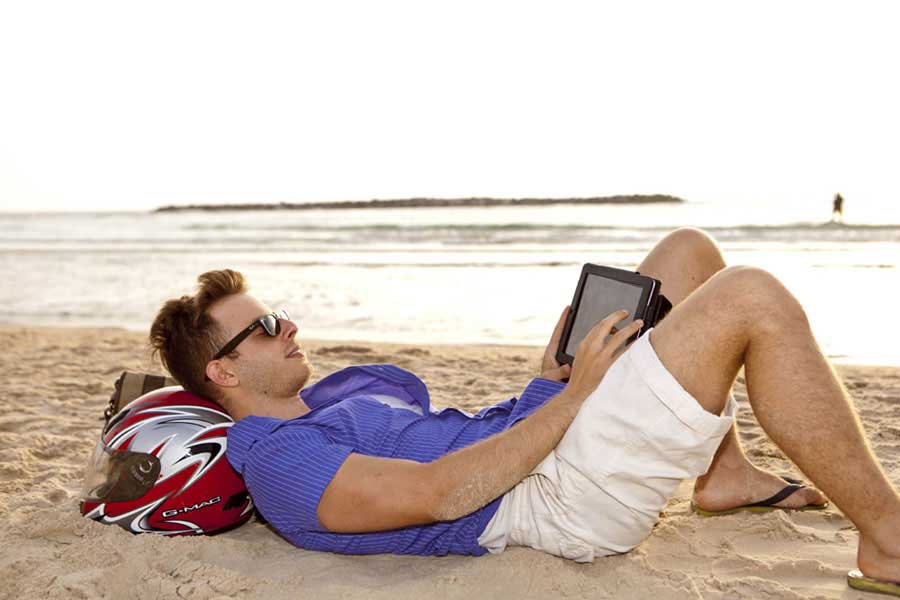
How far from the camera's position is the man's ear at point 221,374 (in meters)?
3.09

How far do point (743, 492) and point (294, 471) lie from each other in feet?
6.20

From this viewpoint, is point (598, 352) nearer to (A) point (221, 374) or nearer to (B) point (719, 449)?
(B) point (719, 449)

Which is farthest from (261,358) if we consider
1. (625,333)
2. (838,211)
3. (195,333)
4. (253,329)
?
(838,211)

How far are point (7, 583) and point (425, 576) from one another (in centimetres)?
142

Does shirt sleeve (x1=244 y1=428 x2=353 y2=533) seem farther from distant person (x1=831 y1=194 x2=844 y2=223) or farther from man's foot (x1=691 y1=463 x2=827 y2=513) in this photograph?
distant person (x1=831 y1=194 x2=844 y2=223)

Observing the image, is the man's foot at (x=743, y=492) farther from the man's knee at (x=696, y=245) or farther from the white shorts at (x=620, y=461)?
the man's knee at (x=696, y=245)

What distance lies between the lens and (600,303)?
281 cm

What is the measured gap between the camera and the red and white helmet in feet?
9.82

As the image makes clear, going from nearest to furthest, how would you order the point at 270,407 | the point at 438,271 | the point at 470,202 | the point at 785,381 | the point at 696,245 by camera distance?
the point at 785,381 < the point at 270,407 < the point at 696,245 < the point at 438,271 < the point at 470,202

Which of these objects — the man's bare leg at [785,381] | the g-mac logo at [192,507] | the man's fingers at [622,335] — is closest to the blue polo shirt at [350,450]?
the g-mac logo at [192,507]

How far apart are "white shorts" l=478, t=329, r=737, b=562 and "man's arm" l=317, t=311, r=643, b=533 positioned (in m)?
0.07

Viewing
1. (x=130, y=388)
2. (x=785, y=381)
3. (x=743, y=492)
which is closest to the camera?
(x=785, y=381)

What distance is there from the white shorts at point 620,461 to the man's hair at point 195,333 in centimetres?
126

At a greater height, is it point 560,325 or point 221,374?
point 560,325
